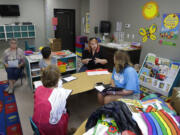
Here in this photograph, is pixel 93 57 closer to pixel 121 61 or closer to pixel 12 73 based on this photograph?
pixel 121 61

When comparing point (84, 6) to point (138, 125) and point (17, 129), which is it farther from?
point (138, 125)

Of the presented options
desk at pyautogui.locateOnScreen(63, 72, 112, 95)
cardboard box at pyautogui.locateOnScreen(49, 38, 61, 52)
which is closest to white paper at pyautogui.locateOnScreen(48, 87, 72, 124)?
desk at pyautogui.locateOnScreen(63, 72, 112, 95)

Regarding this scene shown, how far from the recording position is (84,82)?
7.17ft

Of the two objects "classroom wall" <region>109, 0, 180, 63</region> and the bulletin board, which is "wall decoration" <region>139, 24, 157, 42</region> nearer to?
"classroom wall" <region>109, 0, 180, 63</region>

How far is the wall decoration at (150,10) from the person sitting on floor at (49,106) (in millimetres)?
3349

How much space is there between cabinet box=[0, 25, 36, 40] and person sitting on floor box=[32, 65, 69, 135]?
4234 mm

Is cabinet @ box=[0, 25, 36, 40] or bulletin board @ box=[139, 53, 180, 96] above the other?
cabinet @ box=[0, 25, 36, 40]

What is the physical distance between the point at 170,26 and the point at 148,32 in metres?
0.59

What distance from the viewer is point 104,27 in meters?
5.04

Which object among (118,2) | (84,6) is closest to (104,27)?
(118,2)

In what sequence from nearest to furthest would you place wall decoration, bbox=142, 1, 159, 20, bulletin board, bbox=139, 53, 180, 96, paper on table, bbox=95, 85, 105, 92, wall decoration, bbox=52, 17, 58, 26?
paper on table, bbox=95, 85, 105, 92
bulletin board, bbox=139, 53, 180, 96
wall decoration, bbox=142, 1, 159, 20
wall decoration, bbox=52, 17, 58, 26

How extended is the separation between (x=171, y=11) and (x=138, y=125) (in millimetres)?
3461

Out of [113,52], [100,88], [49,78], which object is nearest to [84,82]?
[100,88]

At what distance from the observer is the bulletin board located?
276cm
